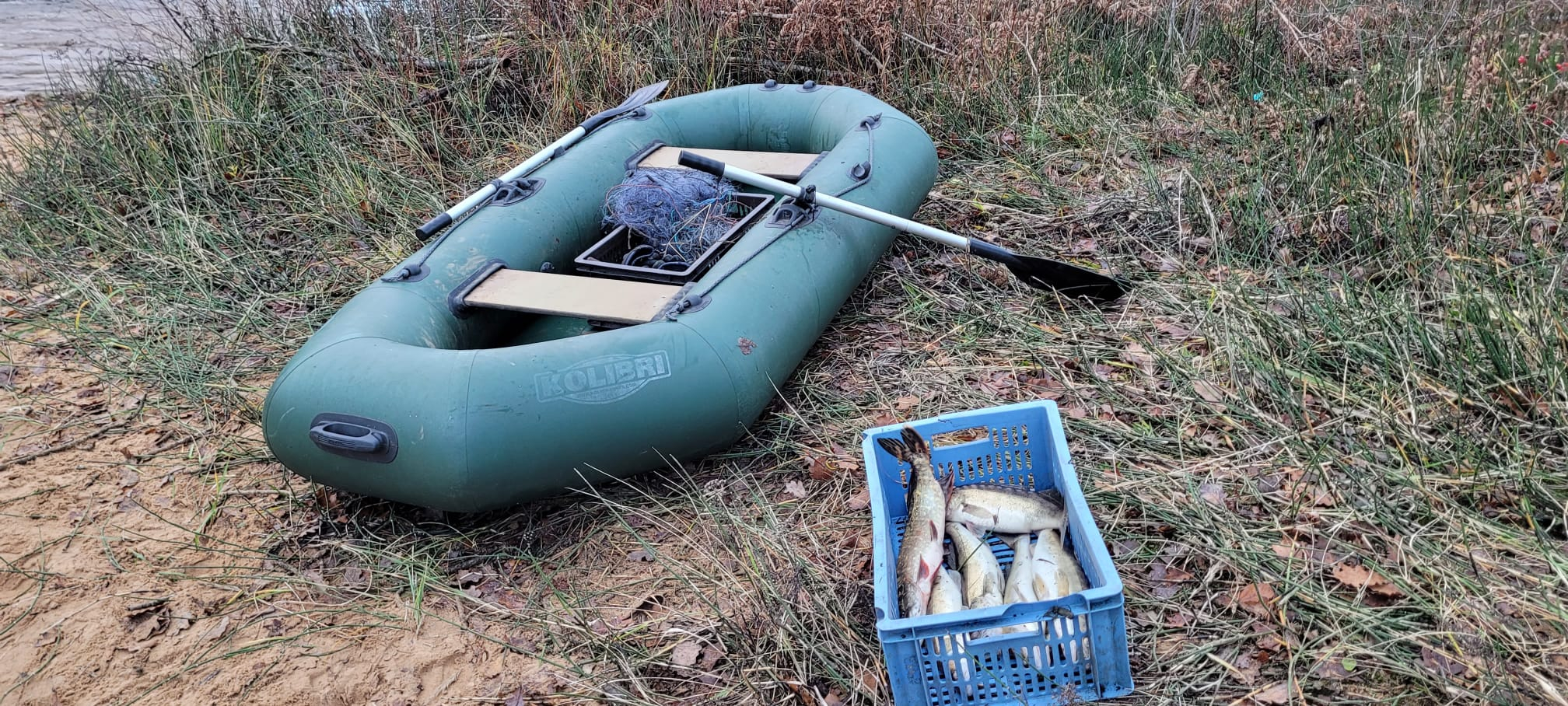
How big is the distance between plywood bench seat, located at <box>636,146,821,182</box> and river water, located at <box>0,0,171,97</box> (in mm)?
3476

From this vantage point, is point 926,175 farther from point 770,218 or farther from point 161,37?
point 161,37

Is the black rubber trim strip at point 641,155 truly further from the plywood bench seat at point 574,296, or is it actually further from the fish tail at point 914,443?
the fish tail at point 914,443

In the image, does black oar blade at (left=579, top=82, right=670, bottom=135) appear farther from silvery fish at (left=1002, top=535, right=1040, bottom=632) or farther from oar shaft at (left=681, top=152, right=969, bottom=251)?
silvery fish at (left=1002, top=535, right=1040, bottom=632)

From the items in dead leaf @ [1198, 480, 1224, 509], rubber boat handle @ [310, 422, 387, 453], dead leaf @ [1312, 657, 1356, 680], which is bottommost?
dead leaf @ [1312, 657, 1356, 680]

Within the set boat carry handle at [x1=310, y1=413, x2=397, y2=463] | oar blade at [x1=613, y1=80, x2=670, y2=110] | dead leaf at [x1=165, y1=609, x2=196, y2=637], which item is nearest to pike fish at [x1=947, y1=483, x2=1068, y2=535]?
boat carry handle at [x1=310, y1=413, x2=397, y2=463]

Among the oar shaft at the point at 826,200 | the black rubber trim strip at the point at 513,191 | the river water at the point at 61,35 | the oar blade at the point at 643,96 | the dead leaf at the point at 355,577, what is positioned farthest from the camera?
the river water at the point at 61,35

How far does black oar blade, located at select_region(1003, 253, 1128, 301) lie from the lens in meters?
3.96

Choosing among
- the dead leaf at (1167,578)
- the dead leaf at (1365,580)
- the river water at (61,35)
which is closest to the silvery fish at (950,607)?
the dead leaf at (1167,578)

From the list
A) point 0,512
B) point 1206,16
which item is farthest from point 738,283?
point 1206,16

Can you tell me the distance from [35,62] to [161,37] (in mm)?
2729

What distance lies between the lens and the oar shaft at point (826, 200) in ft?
12.7

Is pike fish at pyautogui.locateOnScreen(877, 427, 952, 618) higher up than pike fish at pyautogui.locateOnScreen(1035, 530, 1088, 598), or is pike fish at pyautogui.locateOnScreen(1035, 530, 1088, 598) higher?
pike fish at pyautogui.locateOnScreen(877, 427, 952, 618)

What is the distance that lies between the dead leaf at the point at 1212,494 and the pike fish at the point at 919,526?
0.71 m

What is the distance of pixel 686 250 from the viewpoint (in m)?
4.02
